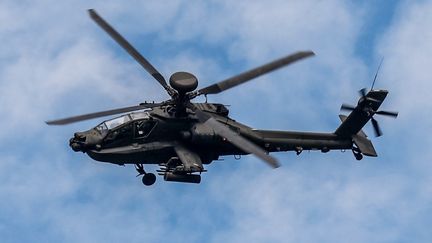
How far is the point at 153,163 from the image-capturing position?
48.2 metres

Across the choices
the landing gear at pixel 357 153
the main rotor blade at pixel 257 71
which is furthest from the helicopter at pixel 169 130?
the landing gear at pixel 357 153

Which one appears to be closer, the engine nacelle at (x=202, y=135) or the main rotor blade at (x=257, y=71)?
the main rotor blade at (x=257, y=71)

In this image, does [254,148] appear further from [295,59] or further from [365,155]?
[365,155]

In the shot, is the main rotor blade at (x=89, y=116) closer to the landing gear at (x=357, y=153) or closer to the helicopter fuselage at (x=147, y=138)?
the helicopter fuselage at (x=147, y=138)

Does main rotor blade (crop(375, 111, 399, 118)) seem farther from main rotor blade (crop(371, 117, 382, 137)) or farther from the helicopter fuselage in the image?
the helicopter fuselage

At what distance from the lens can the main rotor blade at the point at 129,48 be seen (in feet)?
156

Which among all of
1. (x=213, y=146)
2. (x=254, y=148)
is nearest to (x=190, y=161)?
(x=213, y=146)

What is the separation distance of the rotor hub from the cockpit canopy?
2.45 metres

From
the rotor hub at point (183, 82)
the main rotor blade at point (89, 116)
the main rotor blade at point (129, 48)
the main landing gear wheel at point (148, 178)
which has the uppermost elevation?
the main rotor blade at point (129, 48)

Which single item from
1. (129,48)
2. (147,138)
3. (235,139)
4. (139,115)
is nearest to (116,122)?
(139,115)

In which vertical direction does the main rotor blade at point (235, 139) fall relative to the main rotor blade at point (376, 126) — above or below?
below

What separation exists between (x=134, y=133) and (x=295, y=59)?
8.64 m

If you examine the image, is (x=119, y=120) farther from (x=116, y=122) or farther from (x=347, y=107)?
(x=347, y=107)

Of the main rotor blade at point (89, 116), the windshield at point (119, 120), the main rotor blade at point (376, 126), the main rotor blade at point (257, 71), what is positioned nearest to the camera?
the main rotor blade at point (89, 116)
